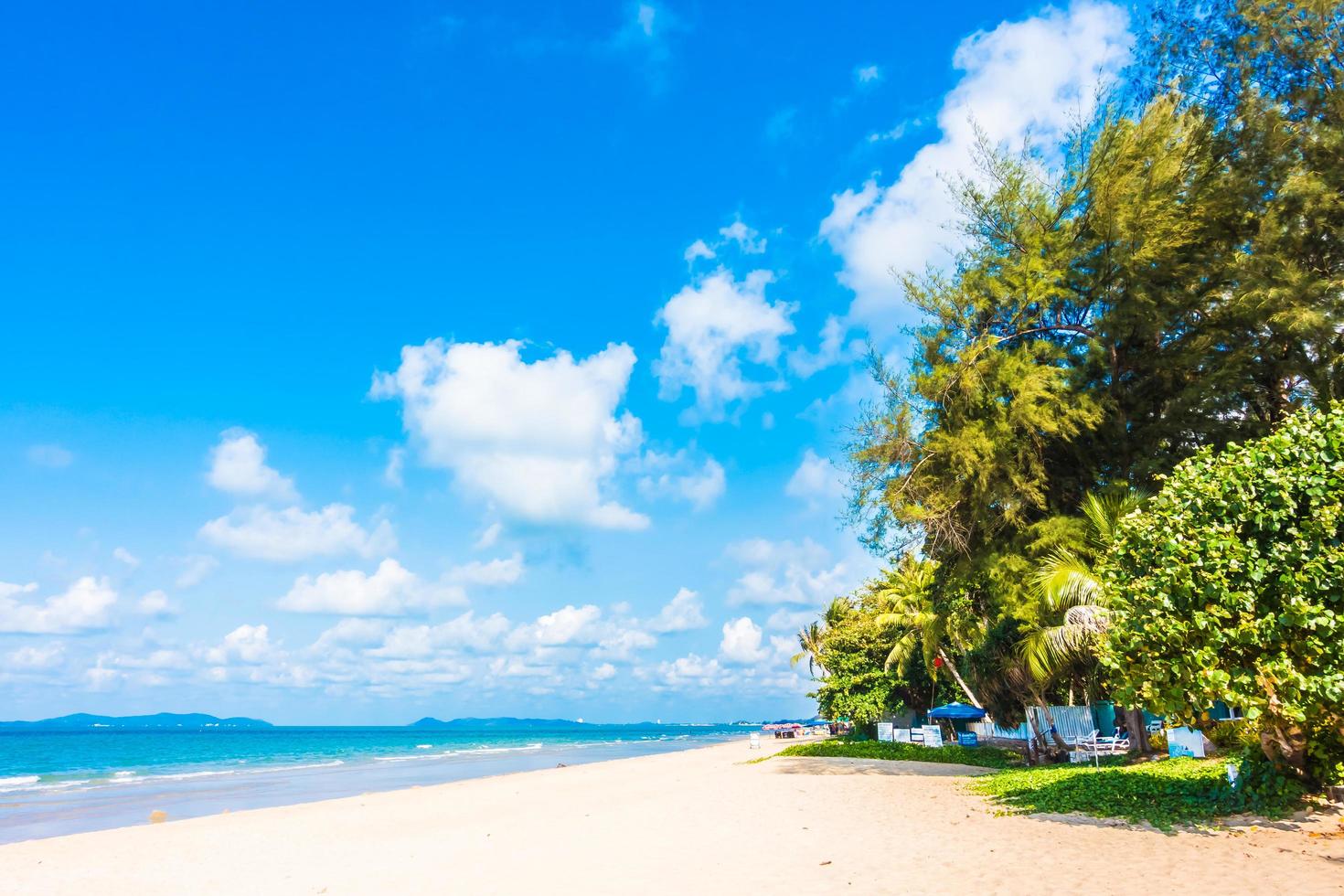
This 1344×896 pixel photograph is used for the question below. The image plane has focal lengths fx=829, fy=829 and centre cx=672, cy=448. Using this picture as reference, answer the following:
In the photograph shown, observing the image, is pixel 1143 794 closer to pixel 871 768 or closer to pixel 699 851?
pixel 699 851

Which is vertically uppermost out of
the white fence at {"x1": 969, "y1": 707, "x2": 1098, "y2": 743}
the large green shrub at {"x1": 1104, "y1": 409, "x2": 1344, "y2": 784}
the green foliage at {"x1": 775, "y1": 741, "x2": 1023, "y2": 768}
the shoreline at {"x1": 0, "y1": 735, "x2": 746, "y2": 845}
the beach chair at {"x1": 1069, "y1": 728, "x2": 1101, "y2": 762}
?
the large green shrub at {"x1": 1104, "y1": 409, "x2": 1344, "y2": 784}

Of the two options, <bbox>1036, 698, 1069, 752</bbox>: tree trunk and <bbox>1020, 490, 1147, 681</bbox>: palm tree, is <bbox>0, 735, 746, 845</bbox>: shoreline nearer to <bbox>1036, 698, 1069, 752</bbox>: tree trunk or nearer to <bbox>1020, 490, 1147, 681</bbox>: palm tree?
<bbox>1036, 698, 1069, 752</bbox>: tree trunk

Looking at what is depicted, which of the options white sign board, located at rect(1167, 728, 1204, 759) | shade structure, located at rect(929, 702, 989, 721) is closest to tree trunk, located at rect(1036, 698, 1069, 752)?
white sign board, located at rect(1167, 728, 1204, 759)

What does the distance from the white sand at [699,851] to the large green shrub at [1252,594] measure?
58.8 inches

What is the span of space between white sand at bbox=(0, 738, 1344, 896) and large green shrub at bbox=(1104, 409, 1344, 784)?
4.90 feet

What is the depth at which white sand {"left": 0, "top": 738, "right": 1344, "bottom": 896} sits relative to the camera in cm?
803

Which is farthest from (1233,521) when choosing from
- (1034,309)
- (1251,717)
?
(1034,309)

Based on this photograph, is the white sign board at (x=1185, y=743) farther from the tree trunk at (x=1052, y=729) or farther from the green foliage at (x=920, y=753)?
the green foliage at (x=920, y=753)

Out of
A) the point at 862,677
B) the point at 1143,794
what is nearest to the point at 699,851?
the point at 1143,794

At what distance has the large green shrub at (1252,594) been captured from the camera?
8.24 metres

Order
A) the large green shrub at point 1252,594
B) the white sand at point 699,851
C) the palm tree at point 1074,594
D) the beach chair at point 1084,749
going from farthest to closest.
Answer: the beach chair at point 1084,749
the palm tree at point 1074,594
the large green shrub at point 1252,594
the white sand at point 699,851

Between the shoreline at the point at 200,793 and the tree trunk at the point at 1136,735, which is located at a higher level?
the tree trunk at the point at 1136,735

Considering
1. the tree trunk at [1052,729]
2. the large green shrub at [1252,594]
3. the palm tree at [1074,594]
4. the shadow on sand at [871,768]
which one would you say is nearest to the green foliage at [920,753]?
the shadow on sand at [871,768]

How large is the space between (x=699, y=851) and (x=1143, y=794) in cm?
671
